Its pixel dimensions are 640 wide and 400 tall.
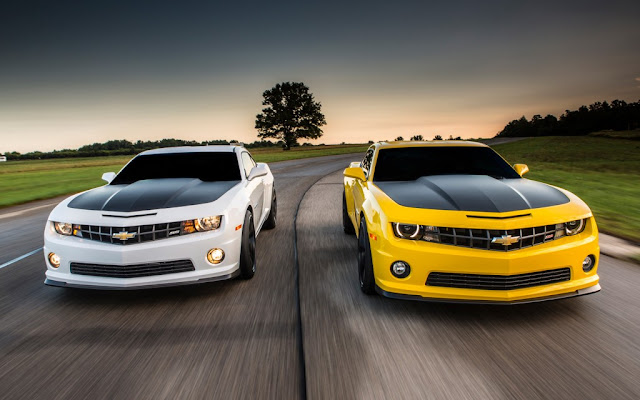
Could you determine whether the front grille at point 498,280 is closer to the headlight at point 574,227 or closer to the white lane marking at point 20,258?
the headlight at point 574,227

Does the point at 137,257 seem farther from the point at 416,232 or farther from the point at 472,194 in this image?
the point at 472,194

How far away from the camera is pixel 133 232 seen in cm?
344

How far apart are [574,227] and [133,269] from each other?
3.76 meters

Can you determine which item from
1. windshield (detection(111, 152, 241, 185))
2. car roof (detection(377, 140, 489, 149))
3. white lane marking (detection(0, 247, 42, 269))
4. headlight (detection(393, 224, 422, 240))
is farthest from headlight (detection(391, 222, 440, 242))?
white lane marking (detection(0, 247, 42, 269))

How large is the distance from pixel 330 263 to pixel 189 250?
5.97ft

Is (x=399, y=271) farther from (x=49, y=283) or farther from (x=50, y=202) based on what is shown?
(x=50, y=202)

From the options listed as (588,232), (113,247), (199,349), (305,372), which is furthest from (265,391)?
(588,232)

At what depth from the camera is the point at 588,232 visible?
3.20 m

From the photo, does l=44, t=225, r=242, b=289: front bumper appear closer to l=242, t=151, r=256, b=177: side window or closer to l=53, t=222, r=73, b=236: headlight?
l=53, t=222, r=73, b=236: headlight

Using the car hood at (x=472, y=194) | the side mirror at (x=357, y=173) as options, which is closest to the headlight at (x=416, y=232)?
the car hood at (x=472, y=194)

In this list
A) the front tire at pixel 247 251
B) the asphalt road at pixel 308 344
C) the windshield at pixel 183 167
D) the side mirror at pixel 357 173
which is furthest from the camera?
the windshield at pixel 183 167

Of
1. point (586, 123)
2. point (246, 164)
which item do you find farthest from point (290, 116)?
point (586, 123)

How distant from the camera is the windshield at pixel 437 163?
460 cm

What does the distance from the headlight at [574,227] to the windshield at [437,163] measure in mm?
1318
